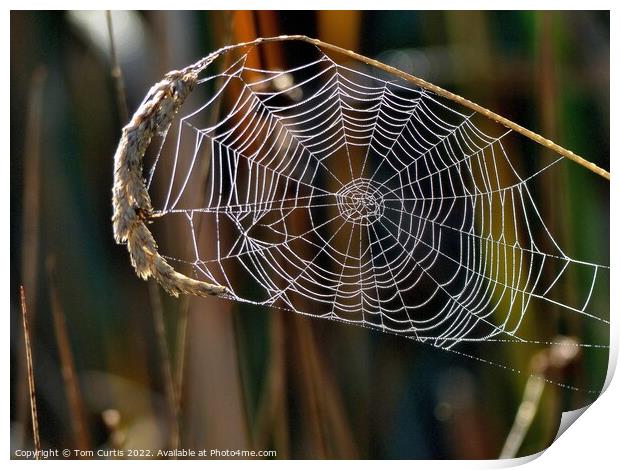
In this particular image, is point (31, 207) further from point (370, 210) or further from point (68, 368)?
point (370, 210)

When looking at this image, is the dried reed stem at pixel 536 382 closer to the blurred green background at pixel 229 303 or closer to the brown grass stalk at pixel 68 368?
the blurred green background at pixel 229 303

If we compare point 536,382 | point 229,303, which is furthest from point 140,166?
point 536,382

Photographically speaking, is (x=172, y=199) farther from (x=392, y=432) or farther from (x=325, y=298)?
(x=392, y=432)

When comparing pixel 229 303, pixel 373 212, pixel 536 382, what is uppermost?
pixel 373 212

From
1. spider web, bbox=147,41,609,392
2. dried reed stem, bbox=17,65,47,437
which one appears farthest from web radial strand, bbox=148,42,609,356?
dried reed stem, bbox=17,65,47,437

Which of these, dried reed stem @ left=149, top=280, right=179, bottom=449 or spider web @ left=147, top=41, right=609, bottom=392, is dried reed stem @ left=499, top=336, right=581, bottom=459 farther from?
dried reed stem @ left=149, top=280, right=179, bottom=449

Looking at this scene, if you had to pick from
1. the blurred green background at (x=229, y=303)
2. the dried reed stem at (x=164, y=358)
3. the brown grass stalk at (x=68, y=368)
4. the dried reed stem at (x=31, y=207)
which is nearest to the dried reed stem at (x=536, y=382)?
the blurred green background at (x=229, y=303)

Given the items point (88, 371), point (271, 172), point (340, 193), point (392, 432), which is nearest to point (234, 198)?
point (271, 172)
